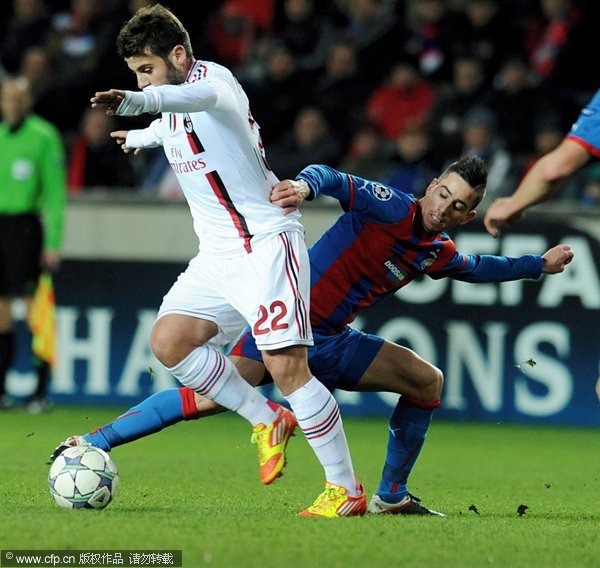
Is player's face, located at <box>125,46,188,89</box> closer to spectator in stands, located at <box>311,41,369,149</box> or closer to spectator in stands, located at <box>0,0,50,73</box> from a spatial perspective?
spectator in stands, located at <box>311,41,369,149</box>

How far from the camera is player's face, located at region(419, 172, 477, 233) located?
5773mm

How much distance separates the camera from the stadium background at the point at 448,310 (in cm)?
1029

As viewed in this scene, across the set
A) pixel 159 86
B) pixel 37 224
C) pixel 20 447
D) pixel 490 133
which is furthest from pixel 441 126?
pixel 159 86

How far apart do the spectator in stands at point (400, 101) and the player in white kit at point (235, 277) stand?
6.93 metres

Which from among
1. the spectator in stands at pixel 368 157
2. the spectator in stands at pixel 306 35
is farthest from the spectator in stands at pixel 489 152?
the spectator in stands at pixel 306 35

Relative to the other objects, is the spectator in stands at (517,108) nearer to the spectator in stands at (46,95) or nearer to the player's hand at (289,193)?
the spectator in stands at (46,95)

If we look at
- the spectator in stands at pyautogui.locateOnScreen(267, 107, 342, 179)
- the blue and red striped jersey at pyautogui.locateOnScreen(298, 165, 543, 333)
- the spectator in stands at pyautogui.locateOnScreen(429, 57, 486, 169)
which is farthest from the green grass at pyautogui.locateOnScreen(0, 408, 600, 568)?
the spectator in stands at pyautogui.locateOnScreen(429, 57, 486, 169)

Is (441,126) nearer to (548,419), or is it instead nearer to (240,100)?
(548,419)

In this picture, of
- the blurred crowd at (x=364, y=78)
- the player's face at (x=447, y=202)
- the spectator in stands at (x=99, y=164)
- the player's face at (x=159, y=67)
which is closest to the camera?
the player's face at (x=159, y=67)

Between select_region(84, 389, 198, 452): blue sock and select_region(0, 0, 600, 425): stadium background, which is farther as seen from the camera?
select_region(0, 0, 600, 425): stadium background

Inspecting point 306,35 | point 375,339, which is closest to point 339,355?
point 375,339

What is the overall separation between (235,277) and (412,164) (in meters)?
5.73

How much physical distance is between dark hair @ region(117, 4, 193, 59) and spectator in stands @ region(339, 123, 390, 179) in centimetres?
598

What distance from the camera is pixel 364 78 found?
42.7 feet
